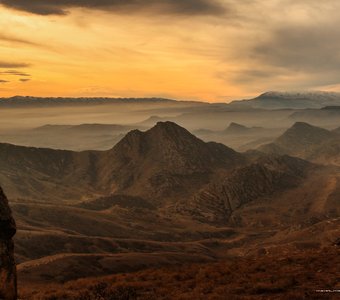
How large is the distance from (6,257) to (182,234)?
98860mm

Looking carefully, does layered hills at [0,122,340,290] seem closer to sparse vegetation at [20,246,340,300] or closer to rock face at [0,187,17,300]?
sparse vegetation at [20,246,340,300]

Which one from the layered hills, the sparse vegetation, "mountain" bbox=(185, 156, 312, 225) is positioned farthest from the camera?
"mountain" bbox=(185, 156, 312, 225)

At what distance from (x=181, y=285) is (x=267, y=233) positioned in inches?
3741

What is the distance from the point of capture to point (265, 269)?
2814 cm

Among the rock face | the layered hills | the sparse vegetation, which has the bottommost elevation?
the layered hills

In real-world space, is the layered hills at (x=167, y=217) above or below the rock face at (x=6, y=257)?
below

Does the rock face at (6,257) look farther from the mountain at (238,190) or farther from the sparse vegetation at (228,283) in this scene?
the mountain at (238,190)

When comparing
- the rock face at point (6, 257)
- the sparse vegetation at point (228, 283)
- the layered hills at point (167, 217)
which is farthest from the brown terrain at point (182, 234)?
the rock face at point (6, 257)

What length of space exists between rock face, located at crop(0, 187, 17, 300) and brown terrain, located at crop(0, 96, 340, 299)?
568cm

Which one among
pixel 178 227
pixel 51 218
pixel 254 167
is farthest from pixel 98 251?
pixel 254 167

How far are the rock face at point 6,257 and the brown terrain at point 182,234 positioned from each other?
18.6ft

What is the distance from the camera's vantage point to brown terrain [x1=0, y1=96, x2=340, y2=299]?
2472 cm

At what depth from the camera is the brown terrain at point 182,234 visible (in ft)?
81.1

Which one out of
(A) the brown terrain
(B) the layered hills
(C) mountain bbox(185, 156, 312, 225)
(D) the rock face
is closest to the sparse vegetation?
(A) the brown terrain
